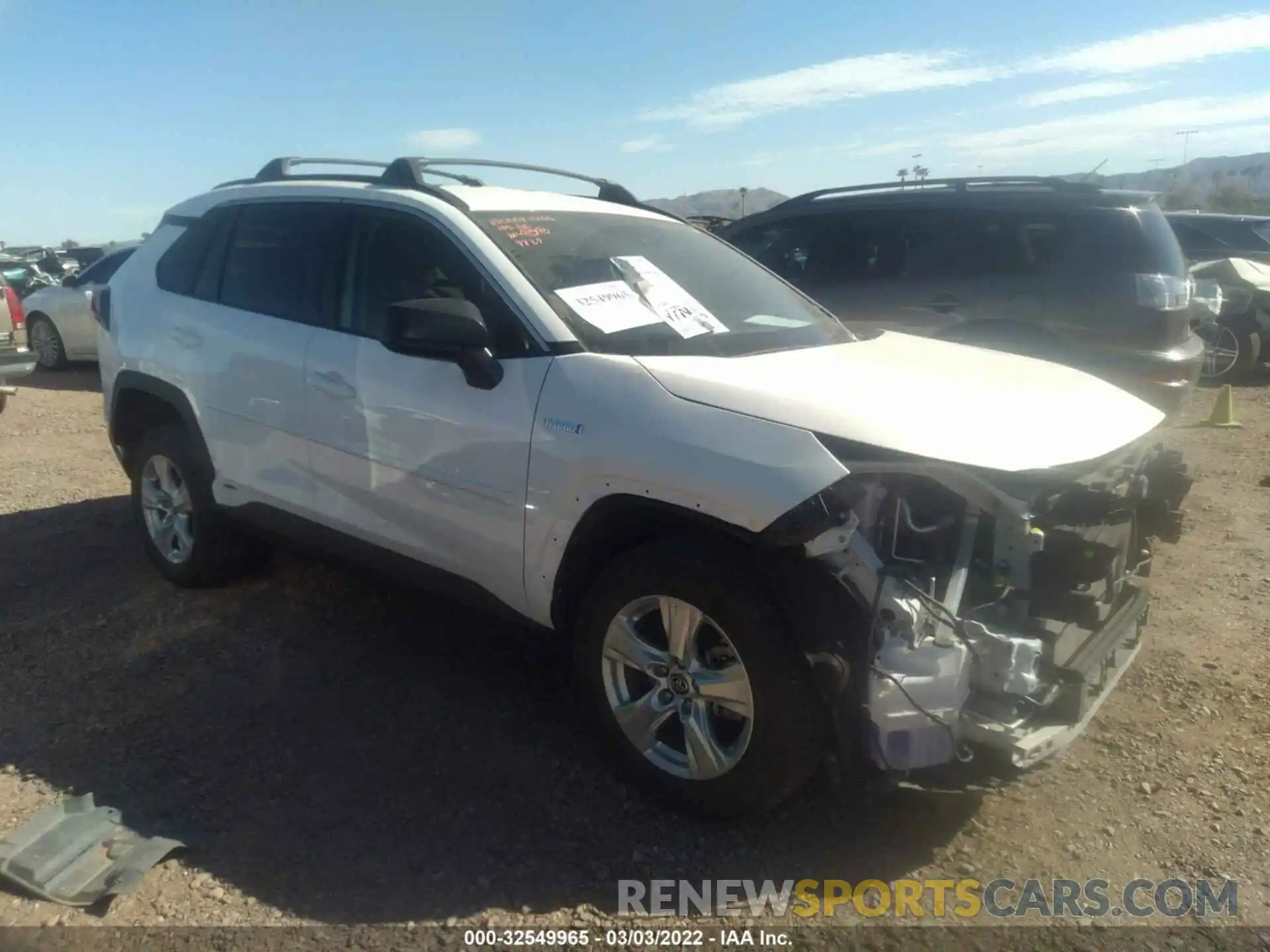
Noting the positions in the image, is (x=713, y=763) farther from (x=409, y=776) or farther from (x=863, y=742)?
(x=409, y=776)

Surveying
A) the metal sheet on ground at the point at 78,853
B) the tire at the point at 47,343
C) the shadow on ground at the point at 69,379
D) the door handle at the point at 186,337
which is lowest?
the shadow on ground at the point at 69,379

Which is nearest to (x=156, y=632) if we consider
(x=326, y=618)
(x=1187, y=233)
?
(x=326, y=618)

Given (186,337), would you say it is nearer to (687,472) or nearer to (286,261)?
(286,261)

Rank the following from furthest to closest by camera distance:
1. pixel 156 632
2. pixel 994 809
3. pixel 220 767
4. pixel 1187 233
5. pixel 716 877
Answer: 1. pixel 1187 233
2. pixel 156 632
3. pixel 220 767
4. pixel 994 809
5. pixel 716 877

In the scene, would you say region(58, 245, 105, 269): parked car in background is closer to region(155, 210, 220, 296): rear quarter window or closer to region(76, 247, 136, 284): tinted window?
region(76, 247, 136, 284): tinted window

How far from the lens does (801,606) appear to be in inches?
111

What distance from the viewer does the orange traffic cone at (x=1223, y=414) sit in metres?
9.30

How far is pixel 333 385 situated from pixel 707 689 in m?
1.95

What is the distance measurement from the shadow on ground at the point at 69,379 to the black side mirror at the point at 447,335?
30.9 ft

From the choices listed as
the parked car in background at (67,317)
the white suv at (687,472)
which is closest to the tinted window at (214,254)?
the white suv at (687,472)

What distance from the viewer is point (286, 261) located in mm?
4445

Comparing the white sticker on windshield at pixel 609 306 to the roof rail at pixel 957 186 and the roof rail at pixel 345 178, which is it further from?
the roof rail at pixel 957 186

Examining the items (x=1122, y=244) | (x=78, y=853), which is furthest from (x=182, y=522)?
(x=1122, y=244)

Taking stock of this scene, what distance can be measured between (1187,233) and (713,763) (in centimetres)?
1447
